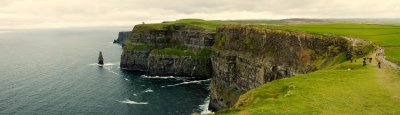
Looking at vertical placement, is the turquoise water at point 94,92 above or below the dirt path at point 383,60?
below

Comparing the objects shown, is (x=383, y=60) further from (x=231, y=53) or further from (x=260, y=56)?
(x=231, y=53)

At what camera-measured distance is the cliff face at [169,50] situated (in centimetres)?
16062

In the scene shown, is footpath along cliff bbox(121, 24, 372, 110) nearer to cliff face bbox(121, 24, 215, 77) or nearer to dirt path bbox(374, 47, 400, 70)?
cliff face bbox(121, 24, 215, 77)

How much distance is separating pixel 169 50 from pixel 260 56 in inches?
3217

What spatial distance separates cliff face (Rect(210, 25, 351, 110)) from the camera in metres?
73.8

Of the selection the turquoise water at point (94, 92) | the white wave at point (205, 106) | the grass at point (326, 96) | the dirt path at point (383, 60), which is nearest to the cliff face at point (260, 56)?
the white wave at point (205, 106)

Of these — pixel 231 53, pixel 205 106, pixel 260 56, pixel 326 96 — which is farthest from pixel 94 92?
pixel 326 96

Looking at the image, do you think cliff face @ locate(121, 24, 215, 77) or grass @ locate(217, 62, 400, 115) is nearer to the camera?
grass @ locate(217, 62, 400, 115)

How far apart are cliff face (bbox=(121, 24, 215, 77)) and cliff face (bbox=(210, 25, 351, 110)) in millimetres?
32211

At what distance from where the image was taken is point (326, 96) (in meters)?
35.0

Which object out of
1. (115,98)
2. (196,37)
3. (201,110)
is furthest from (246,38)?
(196,37)

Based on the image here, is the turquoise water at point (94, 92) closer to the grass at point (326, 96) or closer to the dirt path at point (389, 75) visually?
the dirt path at point (389, 75)

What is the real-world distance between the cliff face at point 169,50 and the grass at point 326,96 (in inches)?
4428

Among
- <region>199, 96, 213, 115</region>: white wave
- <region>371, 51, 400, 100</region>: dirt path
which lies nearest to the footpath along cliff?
<region>199, 96, 213, 115</region>: white wave
